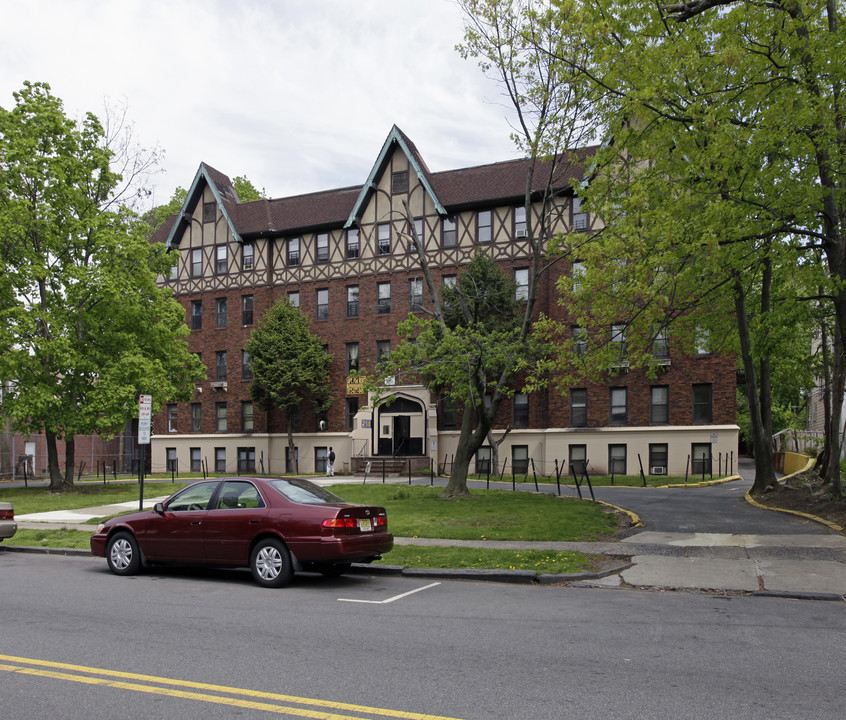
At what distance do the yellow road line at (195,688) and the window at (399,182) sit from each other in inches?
1383

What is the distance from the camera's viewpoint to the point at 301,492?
417 inches

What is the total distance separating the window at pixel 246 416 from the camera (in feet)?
144

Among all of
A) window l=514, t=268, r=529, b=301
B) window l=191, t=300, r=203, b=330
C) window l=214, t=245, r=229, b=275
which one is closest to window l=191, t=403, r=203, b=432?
window l=191, t=300, r=203, b=330

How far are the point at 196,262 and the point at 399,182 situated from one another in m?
14.5

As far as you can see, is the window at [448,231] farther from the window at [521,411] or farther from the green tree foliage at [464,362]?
the green tree foliage at [464,362]

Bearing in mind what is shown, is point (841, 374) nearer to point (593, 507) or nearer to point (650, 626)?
point (593, 507)

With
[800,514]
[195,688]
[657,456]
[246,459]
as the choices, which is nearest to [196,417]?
[246,459]

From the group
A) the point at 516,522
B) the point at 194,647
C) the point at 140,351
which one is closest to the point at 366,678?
the point at 194,647

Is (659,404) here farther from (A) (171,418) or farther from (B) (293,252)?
(A) (171,418)

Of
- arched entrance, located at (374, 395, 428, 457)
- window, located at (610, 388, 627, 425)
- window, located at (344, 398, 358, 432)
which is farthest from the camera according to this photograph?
window, located at (344, 398, 358, 432)

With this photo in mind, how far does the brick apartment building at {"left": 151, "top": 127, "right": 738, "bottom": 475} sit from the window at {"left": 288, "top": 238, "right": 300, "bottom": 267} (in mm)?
59

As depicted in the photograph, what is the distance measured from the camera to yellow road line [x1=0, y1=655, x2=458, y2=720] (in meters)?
4.95

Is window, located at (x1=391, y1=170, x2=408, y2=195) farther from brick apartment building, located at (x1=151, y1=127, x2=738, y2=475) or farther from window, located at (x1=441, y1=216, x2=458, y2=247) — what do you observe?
window, located at (x1=441, y1=216, x2=458, y2=247)

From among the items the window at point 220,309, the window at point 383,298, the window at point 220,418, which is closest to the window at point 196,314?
the window at point 220,309
